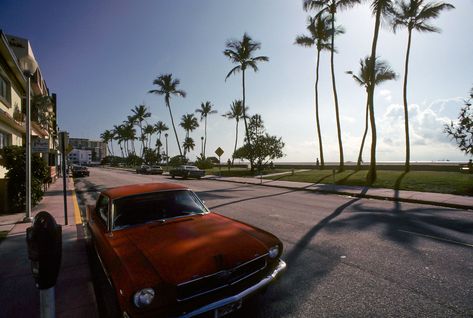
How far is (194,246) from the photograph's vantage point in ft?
10.0

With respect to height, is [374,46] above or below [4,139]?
above

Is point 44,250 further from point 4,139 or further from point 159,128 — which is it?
point 159,128

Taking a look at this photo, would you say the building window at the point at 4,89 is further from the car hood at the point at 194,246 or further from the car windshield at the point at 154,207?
the car hood at the point at 194,246

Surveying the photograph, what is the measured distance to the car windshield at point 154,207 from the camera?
3.91m

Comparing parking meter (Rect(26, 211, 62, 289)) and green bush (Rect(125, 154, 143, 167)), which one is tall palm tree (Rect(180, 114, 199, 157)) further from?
parking meter (Rect(26, 211, 62, 289))

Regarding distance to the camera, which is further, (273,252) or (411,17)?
(411,17)

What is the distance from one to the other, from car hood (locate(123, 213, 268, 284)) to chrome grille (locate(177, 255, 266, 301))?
0.06m

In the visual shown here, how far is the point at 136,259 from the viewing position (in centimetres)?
285

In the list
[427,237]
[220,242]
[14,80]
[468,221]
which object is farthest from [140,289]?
[14,80]

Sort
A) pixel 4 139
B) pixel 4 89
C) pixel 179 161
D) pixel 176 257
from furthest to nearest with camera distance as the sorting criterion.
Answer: pixel 179 161 → pixel 4 89 → pixel 4 139 → pixel 176 257

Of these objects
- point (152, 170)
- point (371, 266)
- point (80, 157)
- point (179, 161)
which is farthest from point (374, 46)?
point (80, 157)

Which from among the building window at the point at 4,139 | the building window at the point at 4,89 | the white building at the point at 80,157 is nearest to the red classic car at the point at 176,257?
the building window at the point at 4,139

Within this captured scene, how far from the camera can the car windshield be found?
3.91 m

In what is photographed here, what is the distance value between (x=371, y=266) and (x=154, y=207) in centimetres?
368
